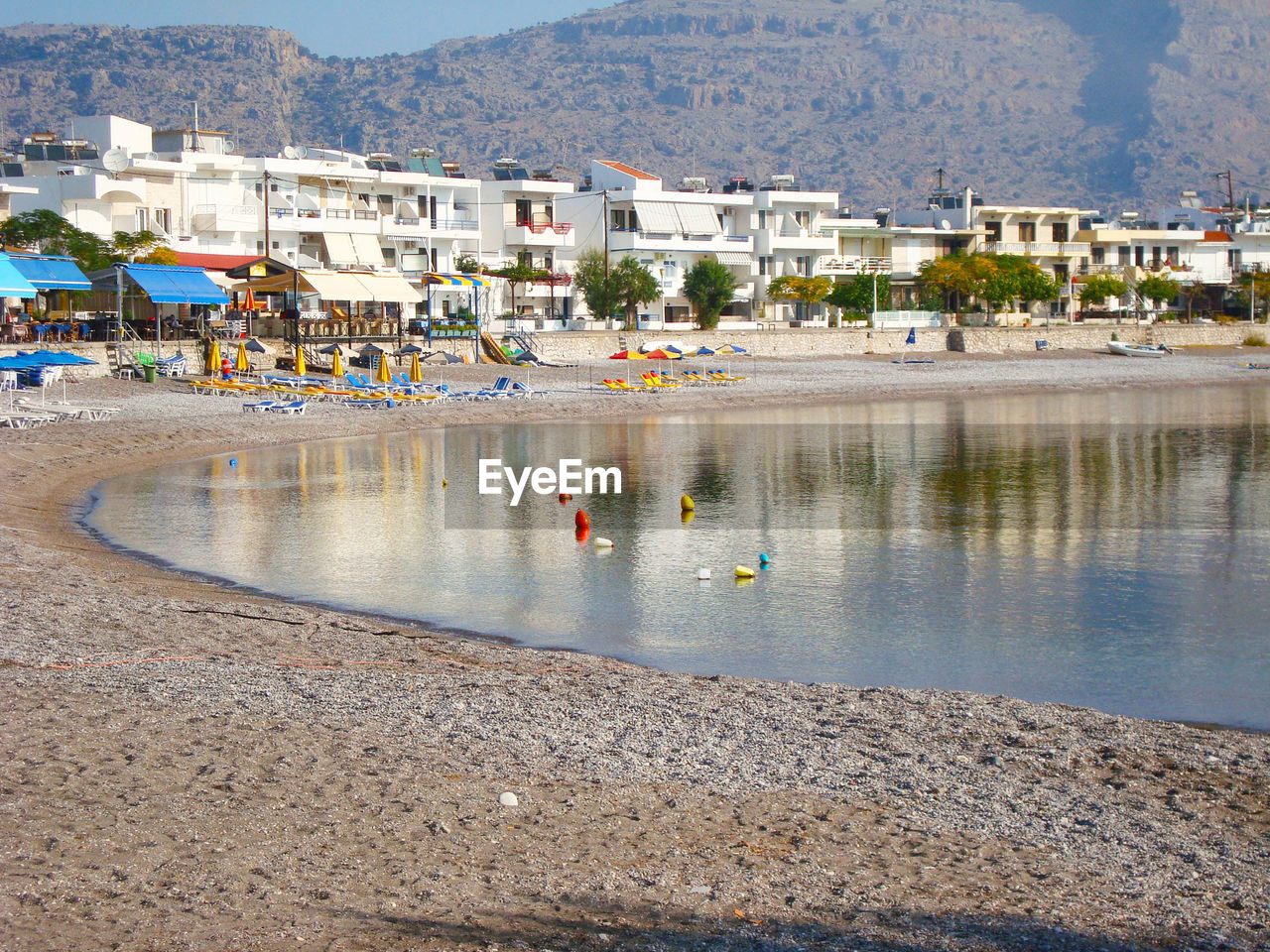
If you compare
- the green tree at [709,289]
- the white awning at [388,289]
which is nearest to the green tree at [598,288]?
the green tree at [709,289]

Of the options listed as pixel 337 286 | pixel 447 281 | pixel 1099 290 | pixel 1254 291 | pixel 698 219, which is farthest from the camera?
pixel 1254 291

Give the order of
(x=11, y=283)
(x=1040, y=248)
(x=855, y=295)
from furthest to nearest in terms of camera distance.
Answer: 1. (x=1040, y=248)
2. (x=855, y=295)
3. (x=11, y=283)

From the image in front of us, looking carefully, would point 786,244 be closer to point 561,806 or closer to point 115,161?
point 115,161

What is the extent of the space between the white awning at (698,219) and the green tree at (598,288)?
932 centimetres

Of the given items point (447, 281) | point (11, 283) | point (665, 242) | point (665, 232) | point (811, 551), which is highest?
point (665, 232)

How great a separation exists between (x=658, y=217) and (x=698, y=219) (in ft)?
8.71

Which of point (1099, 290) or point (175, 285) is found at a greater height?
point (1099, 290)

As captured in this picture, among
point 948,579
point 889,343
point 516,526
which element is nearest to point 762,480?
point 516,526

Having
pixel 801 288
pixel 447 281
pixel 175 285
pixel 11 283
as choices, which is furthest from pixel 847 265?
pixel 11 283

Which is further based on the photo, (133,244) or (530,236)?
(530,236)

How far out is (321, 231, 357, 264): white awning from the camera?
61.9 meters

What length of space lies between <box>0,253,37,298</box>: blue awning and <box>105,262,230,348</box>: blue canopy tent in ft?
17.0

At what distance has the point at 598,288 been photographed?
209 feet

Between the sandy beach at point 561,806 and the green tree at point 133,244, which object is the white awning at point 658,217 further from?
the sandy beach at point 561,806
